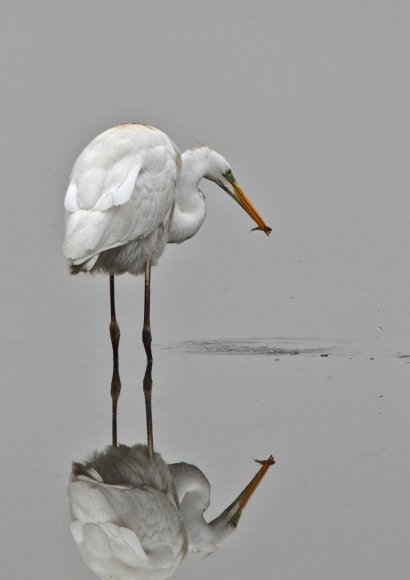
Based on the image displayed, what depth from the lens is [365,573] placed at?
266 inches

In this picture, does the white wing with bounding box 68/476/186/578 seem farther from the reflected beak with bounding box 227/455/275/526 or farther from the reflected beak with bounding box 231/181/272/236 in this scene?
the reflected beak with bounding box 231/181/272/236

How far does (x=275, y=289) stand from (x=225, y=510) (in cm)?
Result: 659

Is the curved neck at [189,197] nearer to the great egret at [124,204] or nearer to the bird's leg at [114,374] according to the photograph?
the great egret at [124,204]

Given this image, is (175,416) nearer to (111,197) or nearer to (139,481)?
(139,481)

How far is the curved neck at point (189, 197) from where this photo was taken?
13.0m

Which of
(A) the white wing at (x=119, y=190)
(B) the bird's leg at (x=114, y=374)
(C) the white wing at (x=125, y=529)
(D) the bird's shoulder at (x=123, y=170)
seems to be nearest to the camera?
(C) the white wing at (x=125, y=529)

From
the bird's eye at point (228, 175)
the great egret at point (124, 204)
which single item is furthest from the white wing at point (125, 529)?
the bird's eye at point (228, 175)

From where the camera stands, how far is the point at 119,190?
1119 centimetres

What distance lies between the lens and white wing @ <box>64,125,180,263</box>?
10898 mm

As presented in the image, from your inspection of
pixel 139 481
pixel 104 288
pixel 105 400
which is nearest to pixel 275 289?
pixel 104 288

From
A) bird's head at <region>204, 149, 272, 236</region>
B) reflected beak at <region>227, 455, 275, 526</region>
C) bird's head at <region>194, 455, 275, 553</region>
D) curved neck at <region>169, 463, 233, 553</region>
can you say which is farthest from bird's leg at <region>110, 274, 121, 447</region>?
bird's head at <region>204, 149, 272, 236</region>

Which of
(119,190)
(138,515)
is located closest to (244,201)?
(119,190)

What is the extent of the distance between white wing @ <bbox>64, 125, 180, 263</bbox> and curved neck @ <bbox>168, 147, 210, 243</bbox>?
1.92 feet

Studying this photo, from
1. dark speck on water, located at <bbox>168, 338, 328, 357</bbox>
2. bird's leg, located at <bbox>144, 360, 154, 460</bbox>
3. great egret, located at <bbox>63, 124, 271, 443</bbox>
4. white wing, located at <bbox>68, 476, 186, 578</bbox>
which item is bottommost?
white wing, located at <bbox>68, 476, 186, 578</bbox>
